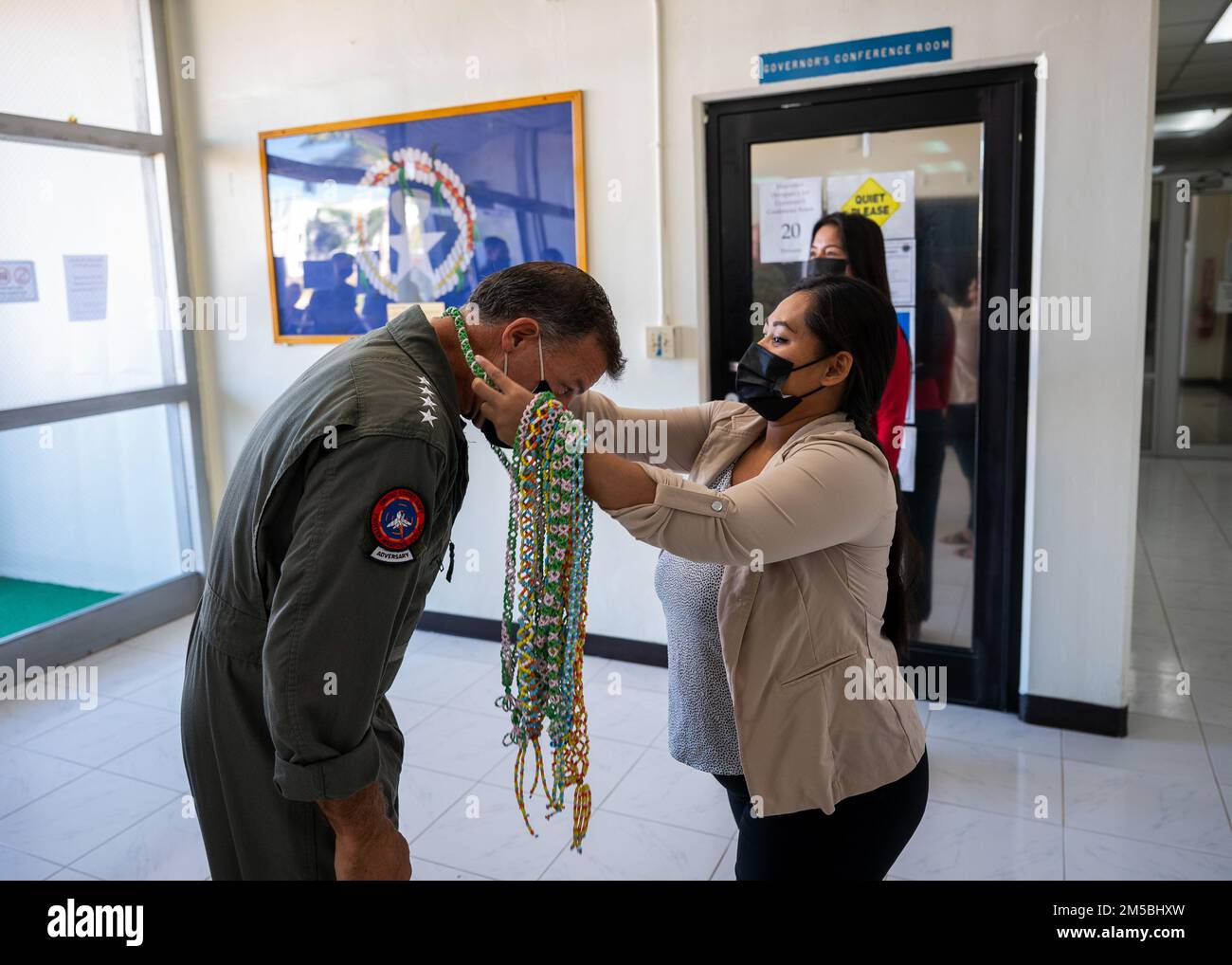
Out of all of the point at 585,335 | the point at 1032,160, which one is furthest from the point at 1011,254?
the point at 585,335

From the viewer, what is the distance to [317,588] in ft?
3.71

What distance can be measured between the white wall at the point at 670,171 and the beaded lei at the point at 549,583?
2291 millimetres

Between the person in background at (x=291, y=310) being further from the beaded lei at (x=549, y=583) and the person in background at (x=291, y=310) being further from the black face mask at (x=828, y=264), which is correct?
the beaded lei at (x=549, y=583)

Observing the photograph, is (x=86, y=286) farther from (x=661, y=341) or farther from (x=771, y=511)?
(x=771, y=511)

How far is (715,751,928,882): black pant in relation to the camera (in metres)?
1.51

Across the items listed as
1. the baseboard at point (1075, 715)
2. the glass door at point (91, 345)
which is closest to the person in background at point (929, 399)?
the baseboard at point (1075, 715)

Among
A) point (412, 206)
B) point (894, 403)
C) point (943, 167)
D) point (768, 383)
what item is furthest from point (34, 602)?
point (943, 167)

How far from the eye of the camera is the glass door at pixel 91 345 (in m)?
3.89

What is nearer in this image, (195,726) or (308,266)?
(195,726)

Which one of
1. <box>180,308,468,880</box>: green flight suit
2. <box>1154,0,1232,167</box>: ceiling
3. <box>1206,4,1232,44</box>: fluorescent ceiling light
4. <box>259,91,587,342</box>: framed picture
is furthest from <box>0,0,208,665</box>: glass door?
<box>1206,4,1232,44</box>: fluorescent ceiling light

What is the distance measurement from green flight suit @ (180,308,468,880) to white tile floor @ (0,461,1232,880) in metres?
1.29

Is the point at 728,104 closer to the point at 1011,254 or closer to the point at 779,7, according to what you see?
the point at 779,7

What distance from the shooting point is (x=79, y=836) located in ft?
8.90

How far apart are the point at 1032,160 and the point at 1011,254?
0.30m
